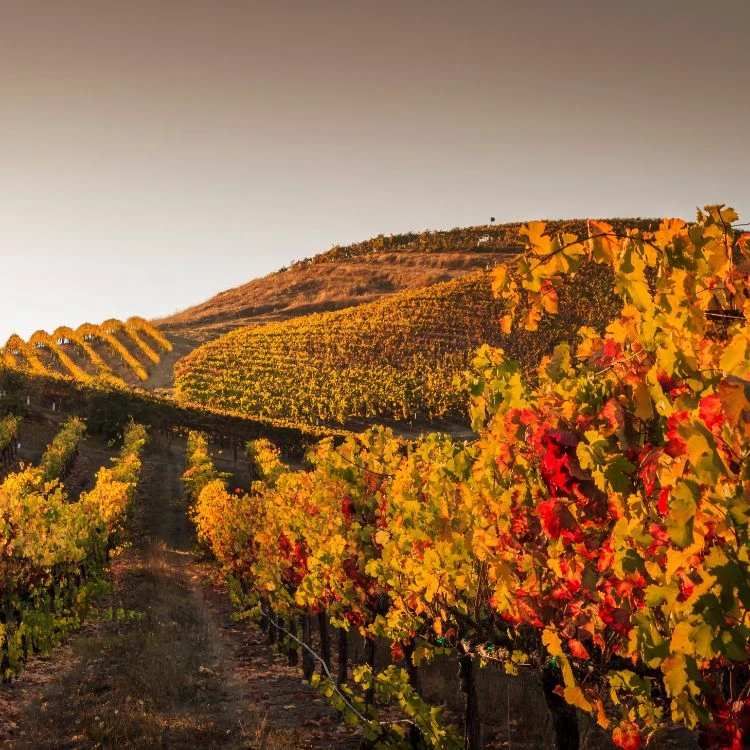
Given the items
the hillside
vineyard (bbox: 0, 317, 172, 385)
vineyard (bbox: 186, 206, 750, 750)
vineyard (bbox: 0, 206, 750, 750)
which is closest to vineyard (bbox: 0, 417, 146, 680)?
vineyard (bbox: 0, 206, 750, 750)

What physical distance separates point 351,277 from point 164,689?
127 metres

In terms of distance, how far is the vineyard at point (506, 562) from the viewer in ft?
8.63

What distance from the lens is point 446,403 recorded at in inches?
2753

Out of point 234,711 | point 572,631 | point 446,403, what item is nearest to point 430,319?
point 446,403

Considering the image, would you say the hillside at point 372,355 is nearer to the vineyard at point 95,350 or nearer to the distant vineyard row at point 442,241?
the vineyard at point 95,350

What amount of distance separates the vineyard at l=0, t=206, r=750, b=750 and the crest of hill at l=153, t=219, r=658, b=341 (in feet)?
326

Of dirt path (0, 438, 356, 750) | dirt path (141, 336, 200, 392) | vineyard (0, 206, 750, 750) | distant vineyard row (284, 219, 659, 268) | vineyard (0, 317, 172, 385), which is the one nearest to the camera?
vineyard (0, 206, 750, 750)

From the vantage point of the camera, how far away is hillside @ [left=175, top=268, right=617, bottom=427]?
228 ft

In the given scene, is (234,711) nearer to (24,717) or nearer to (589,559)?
(24,717)

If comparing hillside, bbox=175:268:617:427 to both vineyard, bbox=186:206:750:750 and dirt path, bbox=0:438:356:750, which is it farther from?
vineyard, bbox=186:206:750:750

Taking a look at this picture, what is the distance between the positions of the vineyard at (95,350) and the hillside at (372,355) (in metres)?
8.31

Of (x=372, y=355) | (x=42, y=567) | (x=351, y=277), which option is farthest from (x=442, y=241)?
(x=42, y=567)

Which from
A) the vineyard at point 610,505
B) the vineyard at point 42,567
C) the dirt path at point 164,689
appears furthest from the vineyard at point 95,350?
the vineyard at point 610,505

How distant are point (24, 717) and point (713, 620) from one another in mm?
12046
